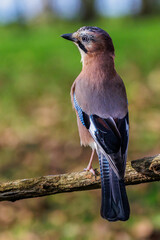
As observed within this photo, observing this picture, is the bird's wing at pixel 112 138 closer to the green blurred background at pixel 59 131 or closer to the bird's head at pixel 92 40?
the bird's head at pixel 92 40

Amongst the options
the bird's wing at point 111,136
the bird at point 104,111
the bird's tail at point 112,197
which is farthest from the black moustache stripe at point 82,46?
the bird's tail at point 112,197

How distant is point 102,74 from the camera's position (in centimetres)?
356

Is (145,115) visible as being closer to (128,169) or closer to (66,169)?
(66,169)

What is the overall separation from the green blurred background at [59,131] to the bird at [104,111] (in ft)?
Result: 6.54

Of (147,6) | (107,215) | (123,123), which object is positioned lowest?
(147,6)

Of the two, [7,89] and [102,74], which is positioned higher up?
[102,74]

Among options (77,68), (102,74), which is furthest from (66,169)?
(77,68)

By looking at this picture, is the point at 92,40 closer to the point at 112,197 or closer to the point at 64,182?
the point at 64,182

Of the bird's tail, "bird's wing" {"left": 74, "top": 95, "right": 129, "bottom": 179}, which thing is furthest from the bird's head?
the bird's tail

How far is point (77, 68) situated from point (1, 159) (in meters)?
4.08

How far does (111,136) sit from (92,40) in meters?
0.74

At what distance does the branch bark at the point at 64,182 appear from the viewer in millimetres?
3184

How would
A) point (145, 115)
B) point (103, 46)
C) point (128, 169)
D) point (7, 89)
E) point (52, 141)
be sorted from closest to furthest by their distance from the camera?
1. point (128, 169)
2. point (103, 46)
3. point (52, 141)
4. point (145, 115)
5. point (7, 89)

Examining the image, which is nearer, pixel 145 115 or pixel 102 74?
pixel 102 74
